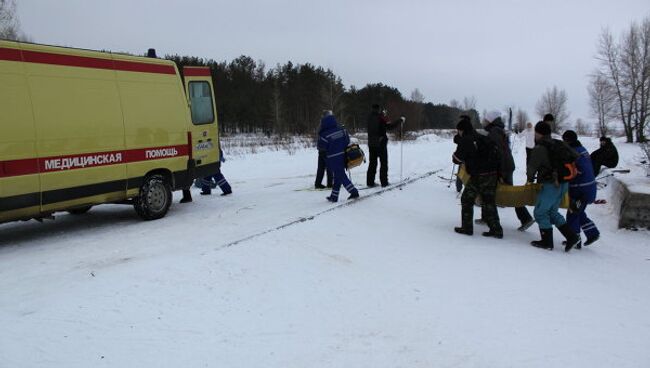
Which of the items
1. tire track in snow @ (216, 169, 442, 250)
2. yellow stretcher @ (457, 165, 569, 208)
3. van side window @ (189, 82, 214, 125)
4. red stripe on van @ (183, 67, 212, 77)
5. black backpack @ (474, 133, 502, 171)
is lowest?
tire track in snow @ (216, 169, 442, 250)

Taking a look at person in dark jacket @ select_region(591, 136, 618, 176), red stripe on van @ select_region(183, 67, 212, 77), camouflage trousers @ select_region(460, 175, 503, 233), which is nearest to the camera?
camouflage trousers @ select_region(460, 175, 503, 233)

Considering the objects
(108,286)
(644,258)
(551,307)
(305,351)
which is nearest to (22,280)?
(108,286)

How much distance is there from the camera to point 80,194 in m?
6.87

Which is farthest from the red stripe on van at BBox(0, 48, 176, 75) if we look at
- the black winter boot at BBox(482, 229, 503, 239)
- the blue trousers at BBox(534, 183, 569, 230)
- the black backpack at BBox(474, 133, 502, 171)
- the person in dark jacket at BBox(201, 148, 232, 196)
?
the blue trousers at BBox(534, 183, 569, 230)

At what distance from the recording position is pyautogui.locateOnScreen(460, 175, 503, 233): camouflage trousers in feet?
24.4

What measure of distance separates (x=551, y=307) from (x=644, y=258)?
3.73m

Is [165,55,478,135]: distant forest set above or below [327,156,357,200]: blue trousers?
above

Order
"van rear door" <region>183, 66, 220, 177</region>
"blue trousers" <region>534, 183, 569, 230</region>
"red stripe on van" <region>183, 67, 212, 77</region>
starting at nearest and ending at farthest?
"blue trousers" <region>534, 183, 569, 230</region> → "van rear door" <region>183, 66, 220, 177</region> → "red stripe on van" <region>183, 67, 212, 77</region>

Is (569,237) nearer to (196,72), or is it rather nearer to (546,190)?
(546,190)

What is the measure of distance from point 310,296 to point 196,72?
241 inches

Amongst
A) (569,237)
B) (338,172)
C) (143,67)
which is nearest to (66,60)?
(143,67)

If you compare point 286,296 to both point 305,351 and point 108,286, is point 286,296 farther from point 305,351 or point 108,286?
point 108,286

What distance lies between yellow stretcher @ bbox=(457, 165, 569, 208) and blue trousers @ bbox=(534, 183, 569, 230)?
0.84ft

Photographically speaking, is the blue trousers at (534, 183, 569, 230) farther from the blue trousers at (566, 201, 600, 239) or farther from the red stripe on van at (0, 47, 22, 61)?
the red stripe on van at (0, 47, 22, 61)
